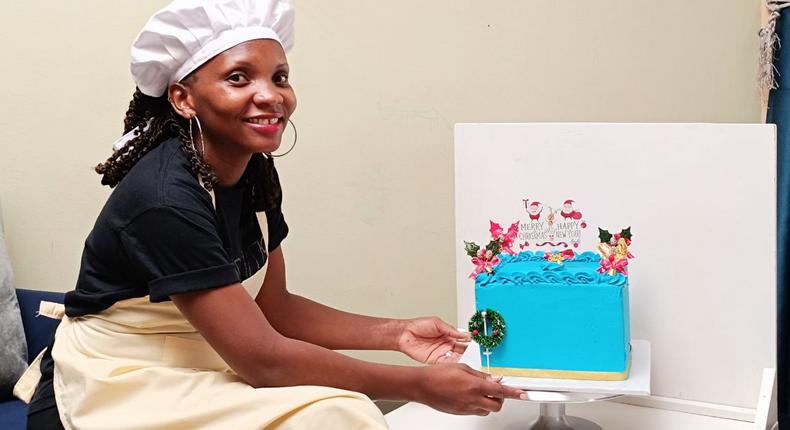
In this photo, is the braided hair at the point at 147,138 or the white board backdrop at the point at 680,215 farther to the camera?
the white board backdrop at the point at 680,215

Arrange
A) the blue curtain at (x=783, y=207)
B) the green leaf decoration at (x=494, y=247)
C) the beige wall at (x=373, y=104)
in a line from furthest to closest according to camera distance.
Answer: the beige wall at (x=373, y=104) < the blue curtain at (x=783, y=207) < the green leaf decoration at (x=494, y=247)

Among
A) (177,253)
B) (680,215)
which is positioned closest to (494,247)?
(680,215)

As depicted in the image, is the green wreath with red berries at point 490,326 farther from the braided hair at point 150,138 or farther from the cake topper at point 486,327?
the braided hair at point 150,138

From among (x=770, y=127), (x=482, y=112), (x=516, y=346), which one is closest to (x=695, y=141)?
(x=770, y=127)

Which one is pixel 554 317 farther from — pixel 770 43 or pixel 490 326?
pixel 770 43

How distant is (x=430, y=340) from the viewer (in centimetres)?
152

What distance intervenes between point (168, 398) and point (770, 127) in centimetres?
93

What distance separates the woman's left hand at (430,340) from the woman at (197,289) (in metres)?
0.21

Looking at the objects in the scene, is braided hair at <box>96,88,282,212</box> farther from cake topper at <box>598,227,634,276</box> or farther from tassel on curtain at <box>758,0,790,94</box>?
tassel on curtain at <box>758,0,790,94</box>

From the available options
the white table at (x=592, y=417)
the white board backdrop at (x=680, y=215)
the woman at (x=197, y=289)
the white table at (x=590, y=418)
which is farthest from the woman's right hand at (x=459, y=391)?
the white board backdrop at (x=680, y=215)

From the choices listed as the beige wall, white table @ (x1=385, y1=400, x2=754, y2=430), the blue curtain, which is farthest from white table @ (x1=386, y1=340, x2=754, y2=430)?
the beige wall

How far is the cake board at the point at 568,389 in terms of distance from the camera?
1.25 m

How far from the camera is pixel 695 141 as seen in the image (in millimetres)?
1462

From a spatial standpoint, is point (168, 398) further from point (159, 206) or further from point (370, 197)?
point (370, 197)
